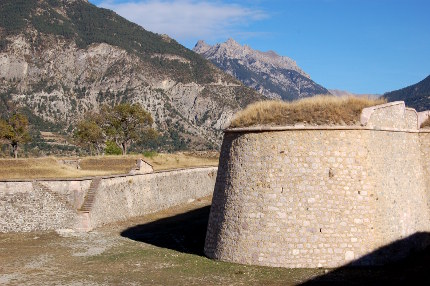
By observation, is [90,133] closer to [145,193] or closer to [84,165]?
[84,165]

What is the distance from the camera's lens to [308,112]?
16.7m

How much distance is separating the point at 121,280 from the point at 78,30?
13151 centimetres

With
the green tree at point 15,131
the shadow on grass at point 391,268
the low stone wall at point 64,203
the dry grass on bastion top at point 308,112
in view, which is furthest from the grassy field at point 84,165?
the shadow on grass at point 391,268

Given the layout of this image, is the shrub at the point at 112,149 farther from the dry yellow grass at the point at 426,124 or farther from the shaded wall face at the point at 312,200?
the dry yellow grass at the point at 426,124

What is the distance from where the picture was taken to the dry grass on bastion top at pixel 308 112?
16281mm

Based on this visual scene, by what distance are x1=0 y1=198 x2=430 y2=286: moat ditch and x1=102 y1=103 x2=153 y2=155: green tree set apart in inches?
1517

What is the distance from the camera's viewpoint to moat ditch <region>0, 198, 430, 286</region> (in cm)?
1455

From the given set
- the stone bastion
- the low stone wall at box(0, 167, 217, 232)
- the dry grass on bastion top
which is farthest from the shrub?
the stone bastion

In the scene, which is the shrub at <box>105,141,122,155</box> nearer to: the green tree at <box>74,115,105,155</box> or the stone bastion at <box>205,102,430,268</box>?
the green tree at <box>74,115,105,155</box>

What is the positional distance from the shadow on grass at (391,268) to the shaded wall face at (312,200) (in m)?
0.22

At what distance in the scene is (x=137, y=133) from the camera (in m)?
64.9

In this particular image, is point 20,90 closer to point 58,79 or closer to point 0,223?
point 58,79

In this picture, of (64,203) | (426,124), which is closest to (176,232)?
(64,203)

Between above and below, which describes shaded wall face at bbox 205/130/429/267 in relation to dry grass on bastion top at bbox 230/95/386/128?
below
